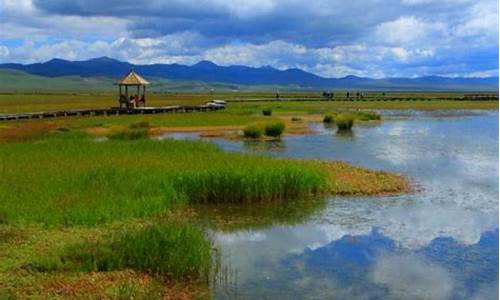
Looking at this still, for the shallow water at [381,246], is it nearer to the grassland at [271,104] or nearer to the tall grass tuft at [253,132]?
the tall grass tuft at [253,132]

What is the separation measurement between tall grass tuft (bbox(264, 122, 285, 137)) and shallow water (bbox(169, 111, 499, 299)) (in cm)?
1653

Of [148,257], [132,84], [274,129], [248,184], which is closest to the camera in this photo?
[148,257]

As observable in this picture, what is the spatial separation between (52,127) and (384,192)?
2957cm

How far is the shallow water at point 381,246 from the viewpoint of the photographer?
12273mm

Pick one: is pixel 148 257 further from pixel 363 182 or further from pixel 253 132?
pixel 253 132

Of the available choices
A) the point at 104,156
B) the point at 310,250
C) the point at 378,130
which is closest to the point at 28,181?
the point at 104,156

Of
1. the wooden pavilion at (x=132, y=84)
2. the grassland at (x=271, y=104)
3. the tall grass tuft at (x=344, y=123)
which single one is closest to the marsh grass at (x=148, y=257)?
the tall grass tuft at (x=344, y=123)

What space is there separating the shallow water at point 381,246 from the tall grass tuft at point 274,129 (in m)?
16.5

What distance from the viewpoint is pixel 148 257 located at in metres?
12.2

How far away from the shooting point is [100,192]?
18.7 metres

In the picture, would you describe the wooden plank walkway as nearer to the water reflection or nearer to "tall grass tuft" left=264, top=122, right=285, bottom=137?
"tall grass tuft" left=264, top=122, right=285, bottom=137

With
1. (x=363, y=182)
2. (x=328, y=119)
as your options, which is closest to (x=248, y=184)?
(x=363, y=182)

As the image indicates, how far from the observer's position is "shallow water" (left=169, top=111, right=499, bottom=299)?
12.3 meters

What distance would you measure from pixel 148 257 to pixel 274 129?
32.1 m
